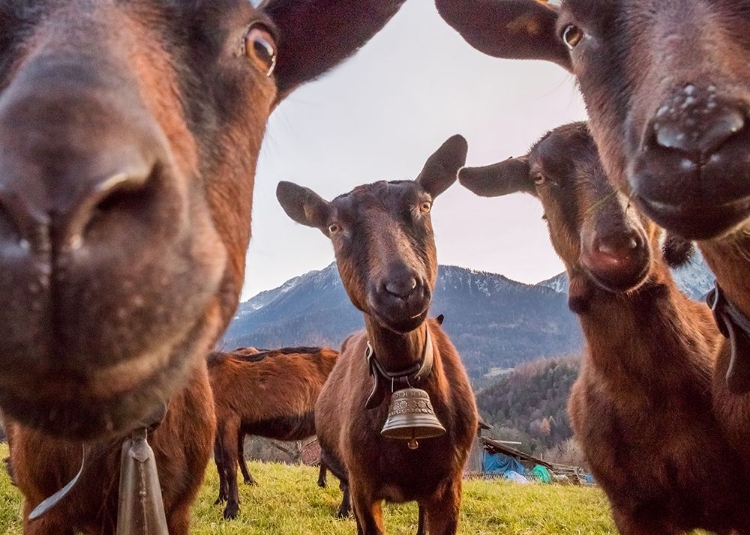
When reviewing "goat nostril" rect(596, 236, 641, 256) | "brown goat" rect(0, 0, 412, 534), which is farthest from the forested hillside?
"brown goat" rect(0, 0, 412, 534)

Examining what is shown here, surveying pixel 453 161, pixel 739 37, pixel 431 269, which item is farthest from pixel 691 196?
pixel 453 161

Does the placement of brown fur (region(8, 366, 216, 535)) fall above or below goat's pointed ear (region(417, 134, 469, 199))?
below

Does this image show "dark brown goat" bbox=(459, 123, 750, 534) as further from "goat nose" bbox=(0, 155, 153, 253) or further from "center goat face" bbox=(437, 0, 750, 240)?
"goat nose" bbox=(0, 155, 153, 253)

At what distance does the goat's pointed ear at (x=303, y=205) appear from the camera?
6391mm

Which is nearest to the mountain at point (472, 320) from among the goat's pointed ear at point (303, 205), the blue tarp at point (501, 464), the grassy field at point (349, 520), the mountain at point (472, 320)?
the mountain at point (472, 320)

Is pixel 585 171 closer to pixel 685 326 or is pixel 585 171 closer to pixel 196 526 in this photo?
pixel 685 326

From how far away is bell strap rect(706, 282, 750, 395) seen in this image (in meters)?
2.60

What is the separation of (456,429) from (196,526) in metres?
4.95

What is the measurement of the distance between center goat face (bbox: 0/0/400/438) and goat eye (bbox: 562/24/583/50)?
214 cm

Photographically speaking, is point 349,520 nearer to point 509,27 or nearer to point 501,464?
point 509,27

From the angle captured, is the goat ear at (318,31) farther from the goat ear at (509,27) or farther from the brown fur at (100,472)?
the brown fur at (100,472)

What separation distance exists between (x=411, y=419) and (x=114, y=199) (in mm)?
3576

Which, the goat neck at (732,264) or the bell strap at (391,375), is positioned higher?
A: the goat neck at (732,264)

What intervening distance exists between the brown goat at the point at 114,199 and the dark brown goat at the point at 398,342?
245 centimetres
